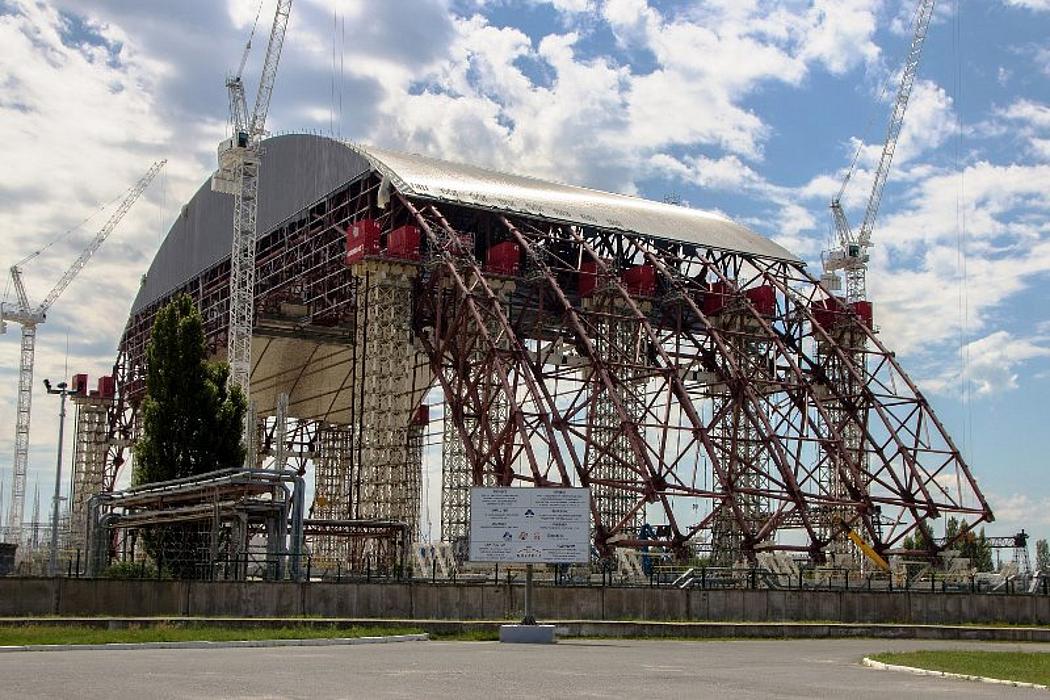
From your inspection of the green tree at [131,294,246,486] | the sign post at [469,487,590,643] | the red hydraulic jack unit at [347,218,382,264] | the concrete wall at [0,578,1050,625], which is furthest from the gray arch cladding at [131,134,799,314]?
the sign post at [469,487,590,643]

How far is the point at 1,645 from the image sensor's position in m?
27.9

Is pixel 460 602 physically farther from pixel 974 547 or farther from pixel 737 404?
pixel 974 547

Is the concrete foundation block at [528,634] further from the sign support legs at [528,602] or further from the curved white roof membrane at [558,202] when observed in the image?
the curved white roof membrane at [558,202]

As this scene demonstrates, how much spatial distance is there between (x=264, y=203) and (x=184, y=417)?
2730cm

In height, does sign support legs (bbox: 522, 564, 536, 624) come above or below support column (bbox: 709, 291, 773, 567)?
below

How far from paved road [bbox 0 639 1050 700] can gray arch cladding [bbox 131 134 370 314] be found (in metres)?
45.7

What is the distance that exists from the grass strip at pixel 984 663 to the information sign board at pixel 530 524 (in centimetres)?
879

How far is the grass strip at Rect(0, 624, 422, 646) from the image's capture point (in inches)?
1171

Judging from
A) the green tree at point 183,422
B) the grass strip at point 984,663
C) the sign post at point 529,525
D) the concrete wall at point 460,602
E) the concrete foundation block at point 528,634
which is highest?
the green tree at point 183,422

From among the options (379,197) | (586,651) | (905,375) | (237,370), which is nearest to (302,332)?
(237,370)

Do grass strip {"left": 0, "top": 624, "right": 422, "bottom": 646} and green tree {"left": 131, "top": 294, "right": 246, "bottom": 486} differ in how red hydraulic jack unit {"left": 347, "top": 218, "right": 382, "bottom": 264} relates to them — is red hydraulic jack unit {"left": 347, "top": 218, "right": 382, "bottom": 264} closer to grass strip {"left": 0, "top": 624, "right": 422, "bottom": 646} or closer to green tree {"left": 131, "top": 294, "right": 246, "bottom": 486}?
green tree {"left": 131, "top": 294, "right": 246, "bottom": 486}

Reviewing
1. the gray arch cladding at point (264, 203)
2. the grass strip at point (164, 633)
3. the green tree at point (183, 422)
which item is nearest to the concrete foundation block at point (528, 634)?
the grass strip at point (164, 633)

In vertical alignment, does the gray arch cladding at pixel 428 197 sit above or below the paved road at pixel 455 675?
above

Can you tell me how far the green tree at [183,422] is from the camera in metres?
58.6
